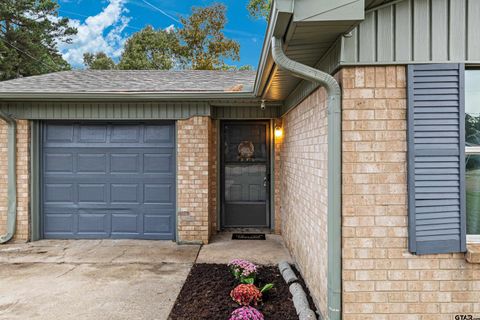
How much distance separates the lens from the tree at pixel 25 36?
1415cm

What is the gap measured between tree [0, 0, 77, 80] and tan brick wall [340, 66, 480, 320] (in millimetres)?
16245

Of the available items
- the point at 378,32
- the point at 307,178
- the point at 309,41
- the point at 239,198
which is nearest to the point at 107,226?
the point at 239,198

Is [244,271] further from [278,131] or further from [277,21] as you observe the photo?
[278,131]

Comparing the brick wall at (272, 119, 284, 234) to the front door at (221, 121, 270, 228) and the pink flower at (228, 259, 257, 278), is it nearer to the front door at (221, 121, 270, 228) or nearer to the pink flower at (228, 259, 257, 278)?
the front door at (221, 121, 270, 228)

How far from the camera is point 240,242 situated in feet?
17.1

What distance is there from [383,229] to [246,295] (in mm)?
1444

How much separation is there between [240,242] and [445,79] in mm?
3859

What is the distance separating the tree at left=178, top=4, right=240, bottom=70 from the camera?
14.3 metres

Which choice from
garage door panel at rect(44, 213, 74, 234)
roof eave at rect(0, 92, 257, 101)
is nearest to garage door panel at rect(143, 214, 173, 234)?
→ garage door panel at rect(44, 213, 74, 234)

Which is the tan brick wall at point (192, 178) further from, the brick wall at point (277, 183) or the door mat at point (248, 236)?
the brick wall at point (277, 183)

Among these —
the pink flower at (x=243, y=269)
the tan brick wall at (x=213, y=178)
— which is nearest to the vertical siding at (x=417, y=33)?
the pink flower at (x=243, y=269)

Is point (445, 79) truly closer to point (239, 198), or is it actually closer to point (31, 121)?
point (239, 198)

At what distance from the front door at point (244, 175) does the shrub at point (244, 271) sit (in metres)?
2.45

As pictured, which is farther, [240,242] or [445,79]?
[240,242]
